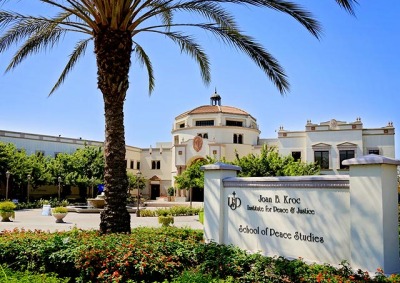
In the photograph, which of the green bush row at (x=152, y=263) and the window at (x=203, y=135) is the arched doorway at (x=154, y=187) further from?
the green bush row at (x=152, y=263)

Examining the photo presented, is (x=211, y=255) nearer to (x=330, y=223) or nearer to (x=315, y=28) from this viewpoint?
(x=330, y=223)

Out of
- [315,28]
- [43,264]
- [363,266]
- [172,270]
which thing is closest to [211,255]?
[172,270]

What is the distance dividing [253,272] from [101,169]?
41995mm

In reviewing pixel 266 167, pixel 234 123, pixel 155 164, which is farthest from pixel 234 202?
pixel 155 164

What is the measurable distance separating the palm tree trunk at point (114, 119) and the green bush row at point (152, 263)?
4.56 ft

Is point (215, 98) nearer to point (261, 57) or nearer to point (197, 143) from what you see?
point (197, 143)

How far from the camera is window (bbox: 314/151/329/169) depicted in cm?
4250

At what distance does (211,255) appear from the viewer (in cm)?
815

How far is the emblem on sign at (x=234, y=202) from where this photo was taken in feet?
31.4

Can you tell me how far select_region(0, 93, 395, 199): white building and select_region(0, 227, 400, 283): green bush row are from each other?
117 ft

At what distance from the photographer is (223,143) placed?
4981 centimetres

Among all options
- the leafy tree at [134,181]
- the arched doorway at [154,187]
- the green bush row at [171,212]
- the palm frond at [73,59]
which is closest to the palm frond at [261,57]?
the palm frond at [73,59]

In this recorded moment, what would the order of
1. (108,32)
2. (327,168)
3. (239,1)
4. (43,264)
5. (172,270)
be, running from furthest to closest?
(327,168) < (108,32) < (239,1) < (43,264) < (172,270)

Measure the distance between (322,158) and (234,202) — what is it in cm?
3517
